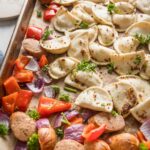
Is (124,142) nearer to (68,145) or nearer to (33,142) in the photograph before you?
(68,145)

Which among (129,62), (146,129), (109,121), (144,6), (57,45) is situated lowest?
(146,129)

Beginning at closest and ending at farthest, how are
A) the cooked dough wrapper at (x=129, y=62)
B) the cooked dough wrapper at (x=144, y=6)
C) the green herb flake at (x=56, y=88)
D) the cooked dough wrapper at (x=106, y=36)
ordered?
the green herb flake at (x=56, y=88), the cooked dough wrapper at (x=129, y=62), the cooked dough wrapper at (x=106, y=36), the cooked dough wrapper at (x=144, y=6)

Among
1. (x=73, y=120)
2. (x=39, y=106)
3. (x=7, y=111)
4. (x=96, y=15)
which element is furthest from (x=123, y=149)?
(x=96, y=15)

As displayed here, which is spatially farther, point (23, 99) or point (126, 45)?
point (126, 45)

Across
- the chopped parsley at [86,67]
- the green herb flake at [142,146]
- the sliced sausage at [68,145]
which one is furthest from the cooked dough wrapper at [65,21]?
the green herb flake at [142,146]

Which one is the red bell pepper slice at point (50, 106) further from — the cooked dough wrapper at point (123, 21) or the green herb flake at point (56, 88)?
the cooked dough wrapper at point (123, 21)

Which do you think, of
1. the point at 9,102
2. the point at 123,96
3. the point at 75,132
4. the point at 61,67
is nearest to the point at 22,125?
the point at 9,102

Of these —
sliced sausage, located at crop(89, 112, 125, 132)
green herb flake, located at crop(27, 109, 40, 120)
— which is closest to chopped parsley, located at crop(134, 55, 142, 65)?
sliced sausage, located at crop(89, 112, 125, 132)

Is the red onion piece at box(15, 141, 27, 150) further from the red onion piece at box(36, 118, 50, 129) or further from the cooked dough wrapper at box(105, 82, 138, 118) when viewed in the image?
the cooked dough wrapper at box(105, 82, 138, 118)
